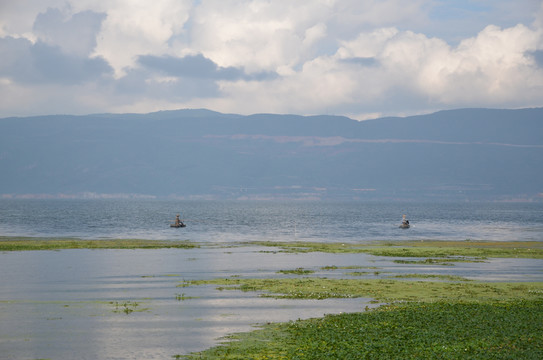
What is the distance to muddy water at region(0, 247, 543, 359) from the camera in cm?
2927

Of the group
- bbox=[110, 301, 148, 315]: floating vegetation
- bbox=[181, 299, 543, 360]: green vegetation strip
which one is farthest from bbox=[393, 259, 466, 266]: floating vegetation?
bbox=[110, 301, 148, 315]: floating vegetation

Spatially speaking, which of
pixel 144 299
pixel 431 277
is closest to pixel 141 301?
pixel 144 299

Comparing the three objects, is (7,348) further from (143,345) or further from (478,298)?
(478,298)

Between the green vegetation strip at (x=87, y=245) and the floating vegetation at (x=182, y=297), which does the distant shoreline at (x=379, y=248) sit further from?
the floating vegetation at (x=182, y=297)

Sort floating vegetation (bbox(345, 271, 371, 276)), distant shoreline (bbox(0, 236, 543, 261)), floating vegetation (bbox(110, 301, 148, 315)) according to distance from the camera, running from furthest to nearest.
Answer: distant shoreline (bbox(0, 236, 543, 261)) → floating vegetation (bbox(345, 271, 371, 276)) → floating vegetation (bbox(110, 301, 148, 315))

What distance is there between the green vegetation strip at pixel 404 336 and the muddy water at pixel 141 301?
2.44 m

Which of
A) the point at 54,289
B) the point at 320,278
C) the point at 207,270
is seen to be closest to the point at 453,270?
the point at 320,278

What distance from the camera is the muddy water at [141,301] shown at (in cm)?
2927

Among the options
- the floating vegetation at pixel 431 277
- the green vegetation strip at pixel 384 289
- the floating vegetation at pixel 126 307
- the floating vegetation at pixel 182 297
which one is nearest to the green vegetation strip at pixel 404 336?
the green vegetation strip at pixel 384 289

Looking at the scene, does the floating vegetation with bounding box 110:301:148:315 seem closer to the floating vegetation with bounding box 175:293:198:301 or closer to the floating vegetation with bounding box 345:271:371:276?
the floating vegetation with bounding box 175:293:198:301

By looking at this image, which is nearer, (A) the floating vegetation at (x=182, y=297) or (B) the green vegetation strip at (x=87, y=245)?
(A) the floating vegetation at (x=182, y=297)

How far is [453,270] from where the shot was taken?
58781mm

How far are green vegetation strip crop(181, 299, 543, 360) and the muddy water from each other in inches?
95.9

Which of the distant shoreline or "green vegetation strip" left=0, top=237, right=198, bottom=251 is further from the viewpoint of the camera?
"green vegetation strip" left=0, top=237, right=198, bottom=251
